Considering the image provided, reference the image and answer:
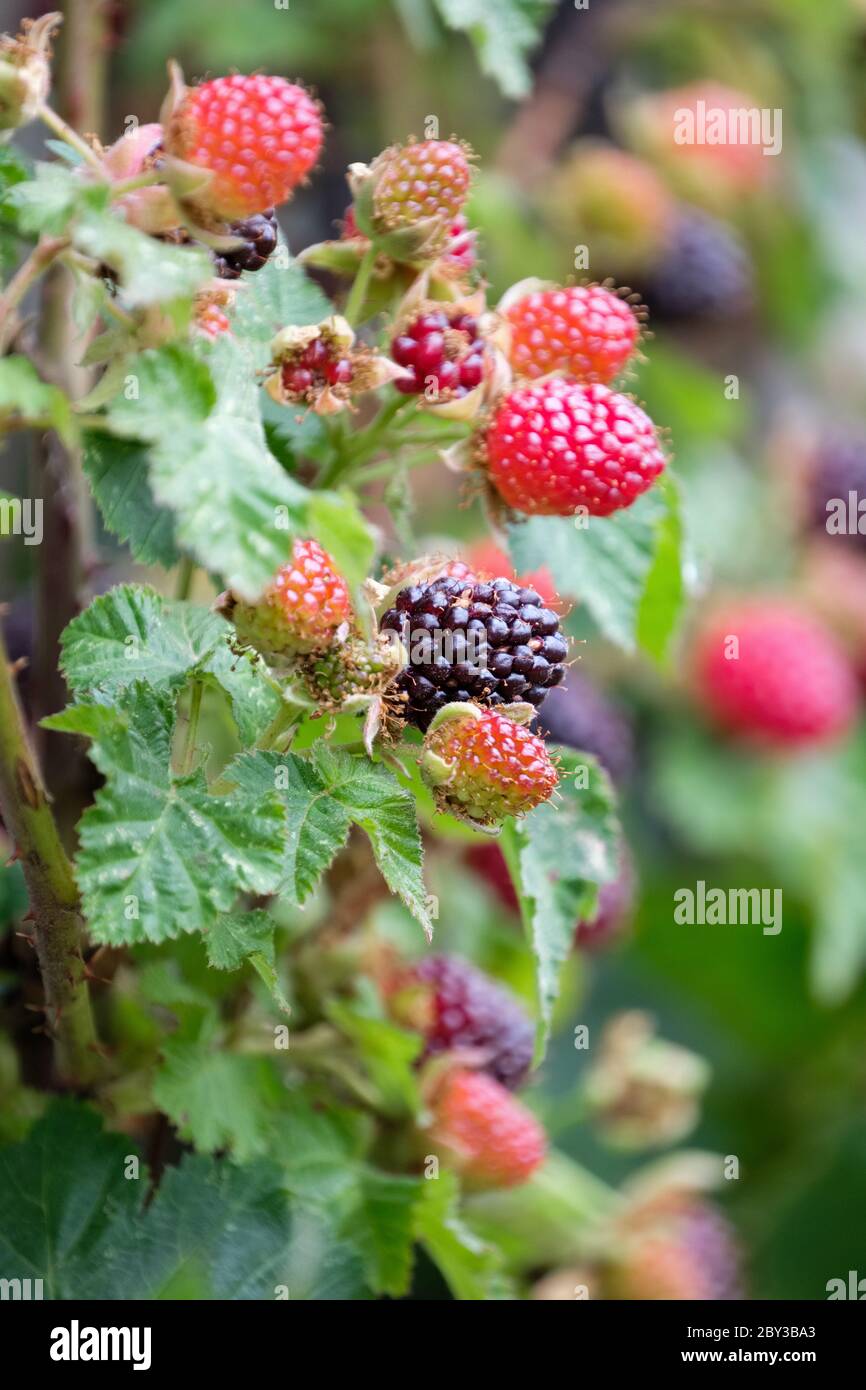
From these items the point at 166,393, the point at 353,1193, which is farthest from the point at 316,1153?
the point at 166,393

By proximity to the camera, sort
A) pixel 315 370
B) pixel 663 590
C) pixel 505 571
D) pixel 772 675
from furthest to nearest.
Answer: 1. pixel 772 675
2. pixel 505 571
3. pixel 663 590
4. pixel 315 370

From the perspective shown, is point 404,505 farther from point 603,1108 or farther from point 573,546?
point 603,1108

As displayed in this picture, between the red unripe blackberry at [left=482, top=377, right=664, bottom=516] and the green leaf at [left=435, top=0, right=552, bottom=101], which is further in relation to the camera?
the green leaf at [left=435, top=0, right=552, bottom=101]

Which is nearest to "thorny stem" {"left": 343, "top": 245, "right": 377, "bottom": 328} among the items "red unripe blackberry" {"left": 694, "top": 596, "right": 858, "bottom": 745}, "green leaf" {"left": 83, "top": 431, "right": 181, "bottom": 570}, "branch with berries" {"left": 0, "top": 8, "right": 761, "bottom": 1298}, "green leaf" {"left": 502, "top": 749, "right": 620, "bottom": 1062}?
"branch with berries" {"left": 0, "top": 8, "right": 761, "bottom": 1298}

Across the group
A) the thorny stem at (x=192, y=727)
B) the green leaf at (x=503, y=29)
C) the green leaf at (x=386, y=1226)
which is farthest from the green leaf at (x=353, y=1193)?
the green leaf at (x=503, y=29)

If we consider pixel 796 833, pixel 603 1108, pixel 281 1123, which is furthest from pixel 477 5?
pixel 796 833

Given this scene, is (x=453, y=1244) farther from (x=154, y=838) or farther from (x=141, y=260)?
(x=141, y=260)

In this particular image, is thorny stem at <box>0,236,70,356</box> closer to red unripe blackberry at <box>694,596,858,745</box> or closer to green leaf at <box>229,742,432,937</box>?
green leaf at <box>229,742,432,937</box>
